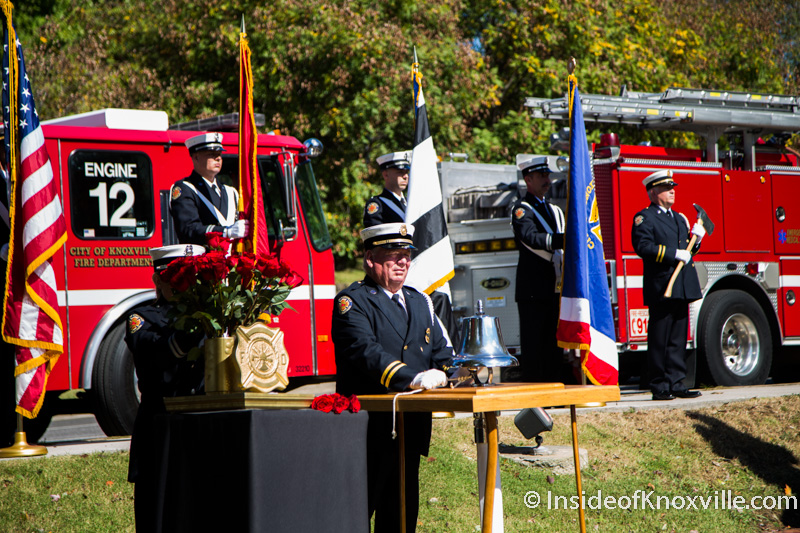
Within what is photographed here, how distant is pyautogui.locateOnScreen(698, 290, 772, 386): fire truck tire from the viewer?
32.5 feet

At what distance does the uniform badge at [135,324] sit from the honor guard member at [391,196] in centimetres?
299

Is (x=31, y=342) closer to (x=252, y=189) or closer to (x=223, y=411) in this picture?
(x=252, y=189)

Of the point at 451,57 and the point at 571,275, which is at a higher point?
the point at 451,57

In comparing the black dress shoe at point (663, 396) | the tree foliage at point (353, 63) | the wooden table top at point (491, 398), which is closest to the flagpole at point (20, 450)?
A: the wooden table top at point (491, 398)

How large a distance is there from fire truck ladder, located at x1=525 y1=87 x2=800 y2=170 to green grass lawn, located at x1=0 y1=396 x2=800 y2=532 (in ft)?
11.2

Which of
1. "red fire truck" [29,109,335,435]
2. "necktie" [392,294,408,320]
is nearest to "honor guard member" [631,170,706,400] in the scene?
"red fire truck" [29,109,335,435]

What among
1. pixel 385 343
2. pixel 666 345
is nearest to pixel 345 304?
pixel 385 343

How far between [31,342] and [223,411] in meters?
3.86

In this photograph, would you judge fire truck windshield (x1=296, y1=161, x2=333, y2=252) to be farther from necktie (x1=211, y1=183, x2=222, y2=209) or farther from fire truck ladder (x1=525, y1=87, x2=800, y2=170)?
fire truck ladder (x1=525, y1=87, x2=800, y2=170)

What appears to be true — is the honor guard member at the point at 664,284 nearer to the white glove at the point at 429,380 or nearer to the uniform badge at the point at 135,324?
the white glove at the point at 429,380

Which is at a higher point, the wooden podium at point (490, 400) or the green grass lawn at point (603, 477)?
the wooden podium at point (490, 400)

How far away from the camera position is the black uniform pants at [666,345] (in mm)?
8859

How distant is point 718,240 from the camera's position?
10.2 metres

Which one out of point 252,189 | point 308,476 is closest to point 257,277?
point 308,476
